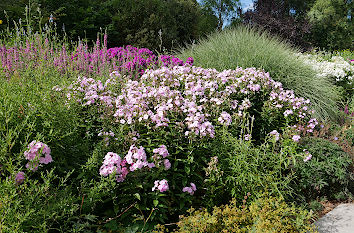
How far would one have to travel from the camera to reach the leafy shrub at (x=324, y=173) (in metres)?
3.29

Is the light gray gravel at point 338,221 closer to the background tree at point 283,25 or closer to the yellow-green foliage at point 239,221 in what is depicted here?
the yellow-green foliage at point 239,221

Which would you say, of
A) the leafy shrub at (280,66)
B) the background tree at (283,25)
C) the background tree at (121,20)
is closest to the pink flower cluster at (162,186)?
the leafy shrub at (280,66)

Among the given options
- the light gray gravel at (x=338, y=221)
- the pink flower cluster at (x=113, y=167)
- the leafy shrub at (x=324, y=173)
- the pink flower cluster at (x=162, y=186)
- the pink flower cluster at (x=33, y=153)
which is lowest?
the light gray gravel at (x=338, y=221)

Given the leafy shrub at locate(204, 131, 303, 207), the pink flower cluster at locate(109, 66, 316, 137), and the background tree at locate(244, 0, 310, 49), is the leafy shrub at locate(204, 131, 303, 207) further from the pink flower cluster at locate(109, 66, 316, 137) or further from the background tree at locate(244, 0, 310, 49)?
the background tree at locate(244, 0, 310, 49)

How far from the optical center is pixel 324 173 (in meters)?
3.36

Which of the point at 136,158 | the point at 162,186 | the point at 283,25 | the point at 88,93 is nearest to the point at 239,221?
the point at 162,186

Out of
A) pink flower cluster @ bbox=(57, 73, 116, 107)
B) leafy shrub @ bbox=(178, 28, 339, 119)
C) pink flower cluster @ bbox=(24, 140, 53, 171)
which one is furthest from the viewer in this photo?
leafy shrub @ bbox=(178, 28, 339, 119)

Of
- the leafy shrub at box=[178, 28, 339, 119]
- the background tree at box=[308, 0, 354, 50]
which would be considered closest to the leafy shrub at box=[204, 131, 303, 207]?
the leafy shrub at box=[178, 28, 339, 119]

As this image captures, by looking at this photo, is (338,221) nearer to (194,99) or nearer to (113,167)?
(194,99)

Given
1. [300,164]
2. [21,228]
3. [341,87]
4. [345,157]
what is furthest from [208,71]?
[341,87]

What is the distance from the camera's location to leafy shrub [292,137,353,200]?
129 inches

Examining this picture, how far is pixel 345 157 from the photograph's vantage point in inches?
139

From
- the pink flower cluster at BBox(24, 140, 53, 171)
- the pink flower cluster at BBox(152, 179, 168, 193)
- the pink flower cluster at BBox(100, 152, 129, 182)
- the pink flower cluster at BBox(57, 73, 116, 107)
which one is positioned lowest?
the pink flower cluster at BBox(152, 179, 168, 193)

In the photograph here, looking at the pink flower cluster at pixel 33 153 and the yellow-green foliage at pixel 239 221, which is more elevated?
the pink flower cluster at pixel 33 153
